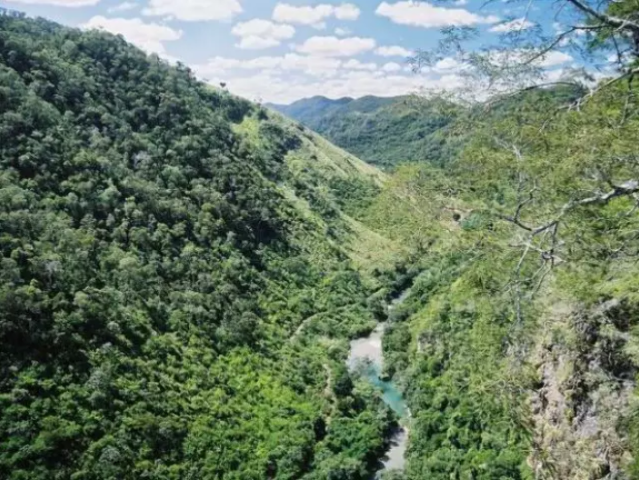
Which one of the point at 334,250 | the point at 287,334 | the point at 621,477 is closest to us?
the point at 621,477

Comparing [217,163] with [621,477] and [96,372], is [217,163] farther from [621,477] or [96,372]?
[621,477]

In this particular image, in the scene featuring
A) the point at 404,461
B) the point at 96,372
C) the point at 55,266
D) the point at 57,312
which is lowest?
the point at 404,461

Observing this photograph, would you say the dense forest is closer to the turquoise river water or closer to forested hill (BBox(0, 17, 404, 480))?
forested hill (BBox(0, 17, 404, 480))

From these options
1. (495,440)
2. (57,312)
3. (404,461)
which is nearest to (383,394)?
(404,461)

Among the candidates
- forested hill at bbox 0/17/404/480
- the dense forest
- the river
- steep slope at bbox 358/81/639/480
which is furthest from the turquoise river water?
steep slope at bbox 358/81/639/480

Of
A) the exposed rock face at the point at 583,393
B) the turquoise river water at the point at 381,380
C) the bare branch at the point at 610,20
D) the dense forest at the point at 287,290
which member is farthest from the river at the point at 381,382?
the bare branch at the point at 610,20

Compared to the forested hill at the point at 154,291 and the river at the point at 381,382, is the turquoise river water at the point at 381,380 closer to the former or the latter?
the river at the point at 381,382

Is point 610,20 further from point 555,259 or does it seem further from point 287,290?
point 287,290

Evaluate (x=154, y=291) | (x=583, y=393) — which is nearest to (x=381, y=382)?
(x=154, y=291)
